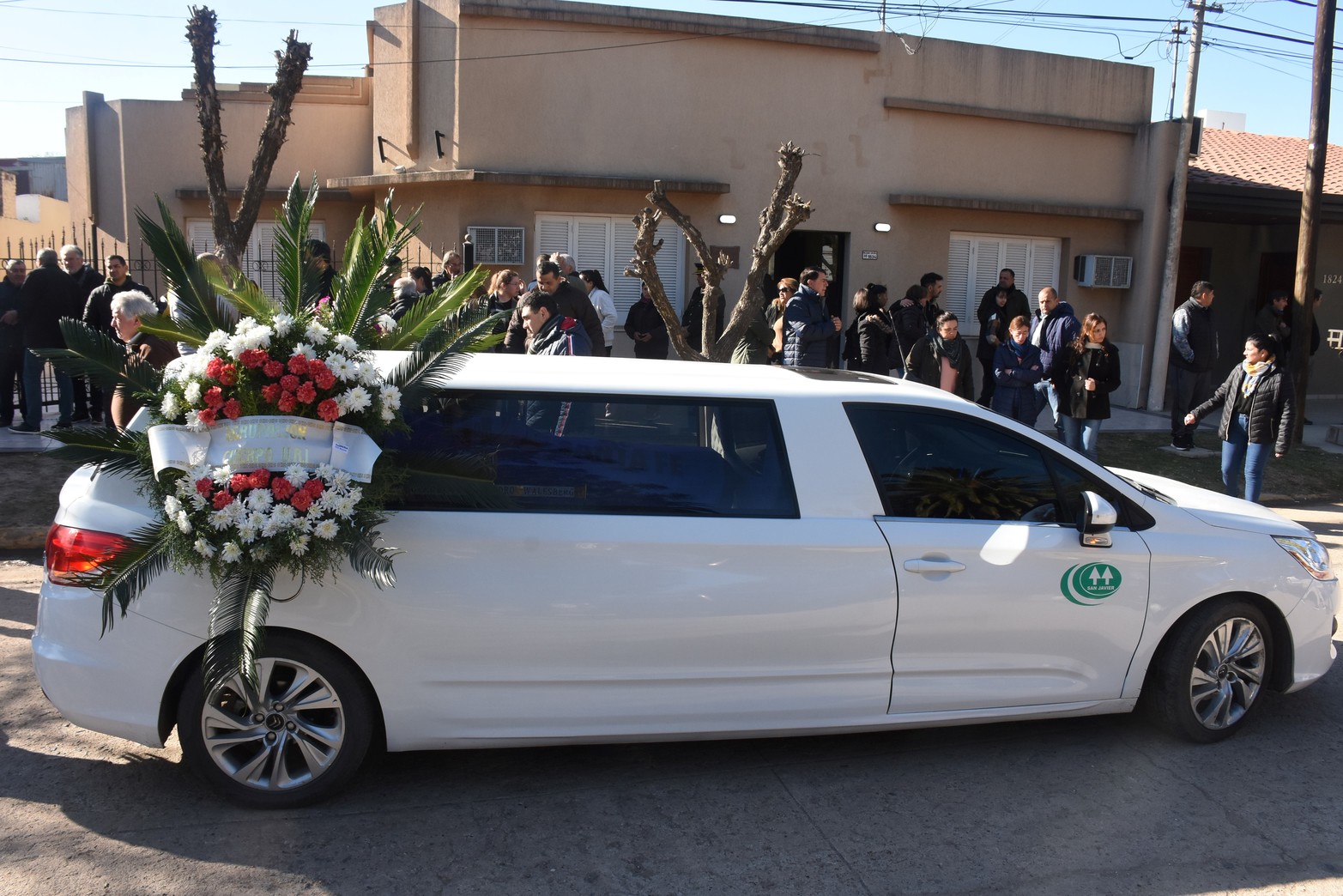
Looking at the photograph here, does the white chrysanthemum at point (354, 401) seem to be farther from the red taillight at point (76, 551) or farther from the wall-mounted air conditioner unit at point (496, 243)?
the wall-mounted air conditioner unit at point (496, 243)

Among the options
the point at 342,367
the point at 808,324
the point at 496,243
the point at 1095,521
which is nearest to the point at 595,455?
the point at 342,367

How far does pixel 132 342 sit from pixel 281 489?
309cm

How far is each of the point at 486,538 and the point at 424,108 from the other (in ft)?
34.4

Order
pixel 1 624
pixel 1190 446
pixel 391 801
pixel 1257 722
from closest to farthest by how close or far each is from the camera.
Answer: pixel 391 801 → pixel 1257 722 → pixel 1 624 → pixel 1190 446

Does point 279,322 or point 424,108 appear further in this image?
point 424,108

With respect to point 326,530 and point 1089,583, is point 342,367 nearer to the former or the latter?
point 326,530

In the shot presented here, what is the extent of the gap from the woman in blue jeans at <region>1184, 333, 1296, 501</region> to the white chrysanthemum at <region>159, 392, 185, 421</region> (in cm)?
723

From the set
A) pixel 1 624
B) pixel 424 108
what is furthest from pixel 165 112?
pixel 1 624

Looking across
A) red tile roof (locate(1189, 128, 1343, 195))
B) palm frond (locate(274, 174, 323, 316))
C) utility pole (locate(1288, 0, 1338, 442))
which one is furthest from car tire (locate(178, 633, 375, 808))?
red tile roof (locate(1189, 128, 1343, 195))

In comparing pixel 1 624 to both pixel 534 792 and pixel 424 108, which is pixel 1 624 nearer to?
pixel 534 792

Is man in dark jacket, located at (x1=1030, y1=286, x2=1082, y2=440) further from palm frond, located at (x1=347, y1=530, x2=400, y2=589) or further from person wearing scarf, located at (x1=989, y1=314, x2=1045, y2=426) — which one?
palm frond, located at (x1=347, y1=530, x2=400, y2=589)

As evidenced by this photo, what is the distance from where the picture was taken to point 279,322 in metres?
4.04

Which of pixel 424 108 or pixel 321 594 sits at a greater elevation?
pixel 424 108

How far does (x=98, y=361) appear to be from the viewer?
4.18 meters
